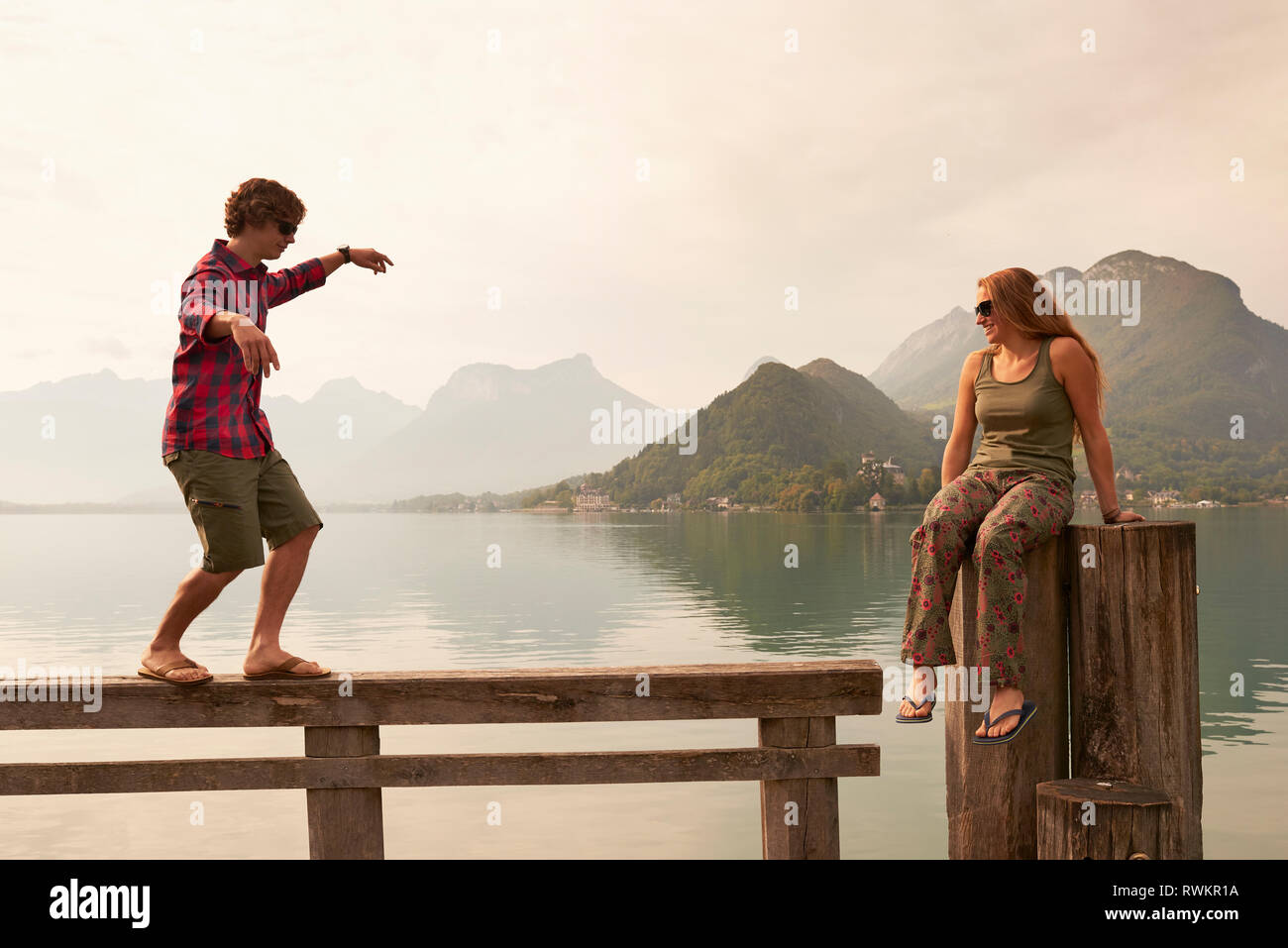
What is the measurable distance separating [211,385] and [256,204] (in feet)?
2.99

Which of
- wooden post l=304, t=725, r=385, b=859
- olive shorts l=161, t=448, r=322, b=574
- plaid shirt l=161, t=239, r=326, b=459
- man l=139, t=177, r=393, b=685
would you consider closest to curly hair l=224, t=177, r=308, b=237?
man l=139, t=177, r=393, b=685

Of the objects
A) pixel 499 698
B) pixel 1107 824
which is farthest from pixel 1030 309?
pixel 499 698

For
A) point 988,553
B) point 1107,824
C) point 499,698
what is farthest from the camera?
point 988,553

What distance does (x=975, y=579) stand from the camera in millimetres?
4691

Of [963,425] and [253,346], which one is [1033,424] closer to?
[963,425]

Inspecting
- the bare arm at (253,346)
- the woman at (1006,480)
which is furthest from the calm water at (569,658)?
the bare arm at (253,346)

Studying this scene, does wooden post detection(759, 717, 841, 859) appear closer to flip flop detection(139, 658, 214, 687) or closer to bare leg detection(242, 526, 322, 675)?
bare leg detection(242, 526, 322, 675)

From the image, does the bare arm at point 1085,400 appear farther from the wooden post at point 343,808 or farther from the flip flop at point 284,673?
the flip flop at point 284,673

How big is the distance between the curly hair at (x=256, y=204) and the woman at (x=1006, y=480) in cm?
322

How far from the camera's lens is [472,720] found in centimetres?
450

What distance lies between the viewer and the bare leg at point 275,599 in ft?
15.1

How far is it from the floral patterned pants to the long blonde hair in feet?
1.80

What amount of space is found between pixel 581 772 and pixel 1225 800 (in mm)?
20517

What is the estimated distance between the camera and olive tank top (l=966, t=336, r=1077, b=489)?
4.95 metres
